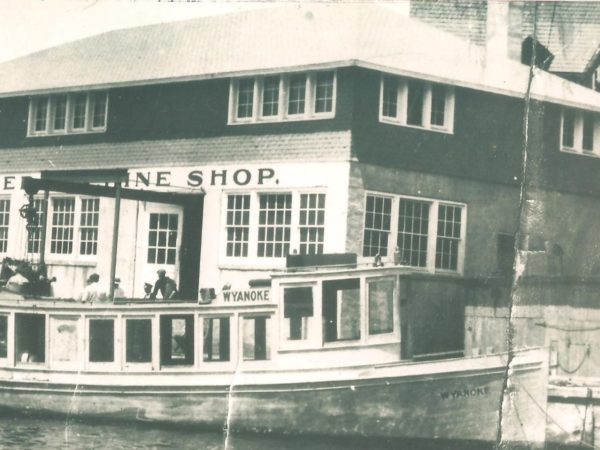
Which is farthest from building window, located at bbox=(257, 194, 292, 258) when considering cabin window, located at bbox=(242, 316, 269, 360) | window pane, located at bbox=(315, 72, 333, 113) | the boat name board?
cabin window, located at bbox=(242, 316, 269, 360)

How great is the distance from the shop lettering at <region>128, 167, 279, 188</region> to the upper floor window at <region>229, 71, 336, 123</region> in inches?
47.0

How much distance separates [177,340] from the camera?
15508 mm

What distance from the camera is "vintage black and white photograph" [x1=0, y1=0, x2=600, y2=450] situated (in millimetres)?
14062

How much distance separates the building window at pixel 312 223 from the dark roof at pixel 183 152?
0.87 meters

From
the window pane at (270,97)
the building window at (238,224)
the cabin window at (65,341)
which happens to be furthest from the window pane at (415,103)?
the cabin window at (65,341)

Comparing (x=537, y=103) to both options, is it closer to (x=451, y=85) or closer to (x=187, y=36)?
(x=451, y=85)

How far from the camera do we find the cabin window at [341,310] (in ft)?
47.2

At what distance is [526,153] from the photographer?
19.8 m

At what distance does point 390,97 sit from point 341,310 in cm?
643

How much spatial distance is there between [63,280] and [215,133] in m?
5.57

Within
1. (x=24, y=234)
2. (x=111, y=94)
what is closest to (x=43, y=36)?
(x=111, y=94)

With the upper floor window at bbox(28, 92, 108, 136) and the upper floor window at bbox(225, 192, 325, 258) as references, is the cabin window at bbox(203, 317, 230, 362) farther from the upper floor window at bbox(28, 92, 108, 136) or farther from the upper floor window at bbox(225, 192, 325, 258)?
the upper floor window at bbox(28, 92, 108, 136)

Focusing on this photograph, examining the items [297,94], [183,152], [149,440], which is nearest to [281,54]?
[297,94]

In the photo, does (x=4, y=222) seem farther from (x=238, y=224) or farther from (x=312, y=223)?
(x=312, y=223)
